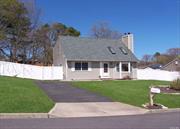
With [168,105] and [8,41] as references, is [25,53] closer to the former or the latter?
[8,41]

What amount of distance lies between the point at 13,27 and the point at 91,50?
1606cm

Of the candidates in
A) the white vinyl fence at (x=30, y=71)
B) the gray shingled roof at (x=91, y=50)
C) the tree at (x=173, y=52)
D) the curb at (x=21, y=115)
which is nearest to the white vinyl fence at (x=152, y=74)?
the gray shingled roof at (x=91, y=50)

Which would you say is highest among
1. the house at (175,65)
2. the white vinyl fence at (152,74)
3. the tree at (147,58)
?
the tree at (147,58)

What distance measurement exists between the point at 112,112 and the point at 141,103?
3122 millimetres

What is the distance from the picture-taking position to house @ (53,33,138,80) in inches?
1421

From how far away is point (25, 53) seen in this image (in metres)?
52.1

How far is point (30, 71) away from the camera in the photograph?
117ft

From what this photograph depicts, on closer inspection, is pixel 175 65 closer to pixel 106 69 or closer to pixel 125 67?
pixel 125 67

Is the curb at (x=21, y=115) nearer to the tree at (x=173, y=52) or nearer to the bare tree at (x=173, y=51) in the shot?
the tree at (x=173, y=52)

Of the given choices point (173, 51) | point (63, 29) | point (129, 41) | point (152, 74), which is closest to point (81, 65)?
point (129, 41)

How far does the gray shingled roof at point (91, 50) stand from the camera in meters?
37.0

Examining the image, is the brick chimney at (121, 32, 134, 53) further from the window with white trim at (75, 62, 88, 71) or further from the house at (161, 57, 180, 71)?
→ the house at (161, 57, 180, 71)

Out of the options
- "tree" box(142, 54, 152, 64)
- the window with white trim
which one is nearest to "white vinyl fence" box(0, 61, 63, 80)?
the window with white trim

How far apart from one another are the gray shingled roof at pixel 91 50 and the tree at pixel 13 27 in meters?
11.8
